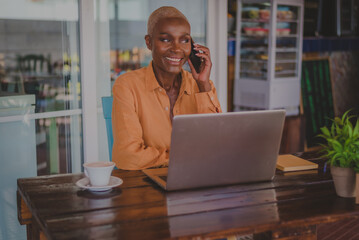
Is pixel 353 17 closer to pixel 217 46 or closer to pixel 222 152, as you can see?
pixel 217 46

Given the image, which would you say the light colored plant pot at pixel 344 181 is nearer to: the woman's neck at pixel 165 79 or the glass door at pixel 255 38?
the woman's neck at pixel 165 79

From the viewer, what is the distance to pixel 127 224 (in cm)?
142

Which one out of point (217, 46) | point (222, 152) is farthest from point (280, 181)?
point (217, 46)

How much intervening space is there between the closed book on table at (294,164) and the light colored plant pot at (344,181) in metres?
0.37

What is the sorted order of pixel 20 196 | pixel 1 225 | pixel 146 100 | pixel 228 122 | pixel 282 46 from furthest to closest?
pixel 282 46 < pixel 1 225 < pixel 146 100 < pixel 20 196 < pixel 228 122

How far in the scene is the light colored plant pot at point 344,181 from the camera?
1688 millimetres

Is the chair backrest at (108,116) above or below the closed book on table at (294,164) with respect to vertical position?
above

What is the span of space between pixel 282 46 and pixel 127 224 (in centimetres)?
565

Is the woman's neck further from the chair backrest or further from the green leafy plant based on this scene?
the green leafy plant

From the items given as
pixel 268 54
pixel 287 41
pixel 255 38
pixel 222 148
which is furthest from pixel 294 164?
Answer: pixel 287 41

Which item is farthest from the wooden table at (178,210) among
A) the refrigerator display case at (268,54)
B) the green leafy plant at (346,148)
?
the refrigerator display case at (268,54)

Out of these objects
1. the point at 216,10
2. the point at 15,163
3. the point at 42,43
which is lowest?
the point at 15,163

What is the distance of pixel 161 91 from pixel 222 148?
2.55 feet

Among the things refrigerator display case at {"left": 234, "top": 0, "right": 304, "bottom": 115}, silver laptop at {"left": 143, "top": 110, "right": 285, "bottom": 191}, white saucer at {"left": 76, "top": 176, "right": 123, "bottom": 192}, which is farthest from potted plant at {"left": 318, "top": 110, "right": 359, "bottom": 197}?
refrigerator display case at {"left": 234, "top": 0, "right": 304, "bottom": 115}
